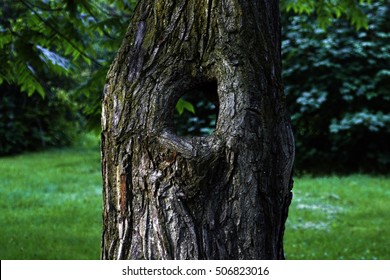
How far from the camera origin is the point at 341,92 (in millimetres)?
9898

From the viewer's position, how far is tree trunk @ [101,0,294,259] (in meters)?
2.55

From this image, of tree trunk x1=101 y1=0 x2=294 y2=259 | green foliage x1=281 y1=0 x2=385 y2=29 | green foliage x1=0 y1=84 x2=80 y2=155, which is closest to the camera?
tree trunk x1=101 y1=0 x2=294 y2=259

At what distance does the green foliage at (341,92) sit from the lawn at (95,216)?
63 centimetres

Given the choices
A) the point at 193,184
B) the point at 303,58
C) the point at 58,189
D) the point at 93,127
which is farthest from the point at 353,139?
the point at 193,184

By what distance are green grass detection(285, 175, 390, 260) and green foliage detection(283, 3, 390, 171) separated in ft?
2.15

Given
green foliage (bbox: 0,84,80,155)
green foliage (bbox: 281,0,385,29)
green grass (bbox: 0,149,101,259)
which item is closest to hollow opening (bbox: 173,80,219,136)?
green grass (bbox: 0,149,101,259)

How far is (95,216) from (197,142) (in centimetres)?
528

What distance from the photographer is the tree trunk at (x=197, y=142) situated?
2549 millimetres

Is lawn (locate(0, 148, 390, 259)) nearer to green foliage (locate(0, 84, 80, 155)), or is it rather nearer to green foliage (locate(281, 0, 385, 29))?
green foliage (locate(281, 0, 385, 29))

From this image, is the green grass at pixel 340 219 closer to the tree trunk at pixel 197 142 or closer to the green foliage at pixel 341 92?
the green foliage at pixel 341 92

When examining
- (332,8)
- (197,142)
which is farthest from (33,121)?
(197,142)

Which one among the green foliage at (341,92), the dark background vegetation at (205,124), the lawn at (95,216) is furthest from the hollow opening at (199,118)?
the lawn at (95,216)

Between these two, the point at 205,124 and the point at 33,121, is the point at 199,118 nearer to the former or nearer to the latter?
the point at 205,124
